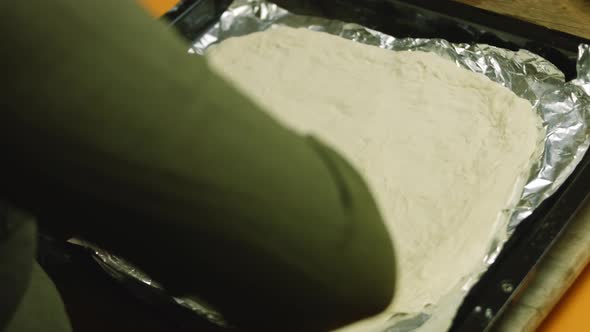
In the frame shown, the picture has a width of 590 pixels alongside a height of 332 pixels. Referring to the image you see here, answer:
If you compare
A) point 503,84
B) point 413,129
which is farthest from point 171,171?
point 503,84

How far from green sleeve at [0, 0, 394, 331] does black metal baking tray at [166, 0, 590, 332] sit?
51 centimetres

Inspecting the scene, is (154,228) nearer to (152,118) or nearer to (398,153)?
(152,118)

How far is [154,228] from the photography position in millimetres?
415

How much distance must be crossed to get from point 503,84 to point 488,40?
0.12 m

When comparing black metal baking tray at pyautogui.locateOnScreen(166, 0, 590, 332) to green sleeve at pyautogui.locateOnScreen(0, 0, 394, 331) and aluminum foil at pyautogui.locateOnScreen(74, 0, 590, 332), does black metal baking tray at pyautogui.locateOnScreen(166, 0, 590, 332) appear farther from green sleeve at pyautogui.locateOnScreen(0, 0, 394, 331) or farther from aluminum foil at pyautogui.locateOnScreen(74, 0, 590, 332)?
green sleeve at pyautogui.locateOnScreen(0, 0, 394, 331)

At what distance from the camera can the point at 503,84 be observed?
126 centimetres

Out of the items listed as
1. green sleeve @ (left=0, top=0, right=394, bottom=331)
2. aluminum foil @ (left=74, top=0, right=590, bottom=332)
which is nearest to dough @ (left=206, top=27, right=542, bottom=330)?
aluminum foil @ (left=74, top=0, right=590, bottom=332)

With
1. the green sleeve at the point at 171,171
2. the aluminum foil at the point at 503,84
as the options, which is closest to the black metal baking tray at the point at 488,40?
the aluminum foil at the point at 503,84

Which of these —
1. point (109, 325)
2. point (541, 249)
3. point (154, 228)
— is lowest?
point (109, 325)

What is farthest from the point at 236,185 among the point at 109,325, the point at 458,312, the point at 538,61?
the point at 538,61

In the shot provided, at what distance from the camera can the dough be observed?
104 cm

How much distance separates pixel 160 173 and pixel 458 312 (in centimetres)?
66

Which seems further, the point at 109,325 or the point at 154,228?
the point at 109,325

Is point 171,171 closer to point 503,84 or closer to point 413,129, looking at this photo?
point 413,129
